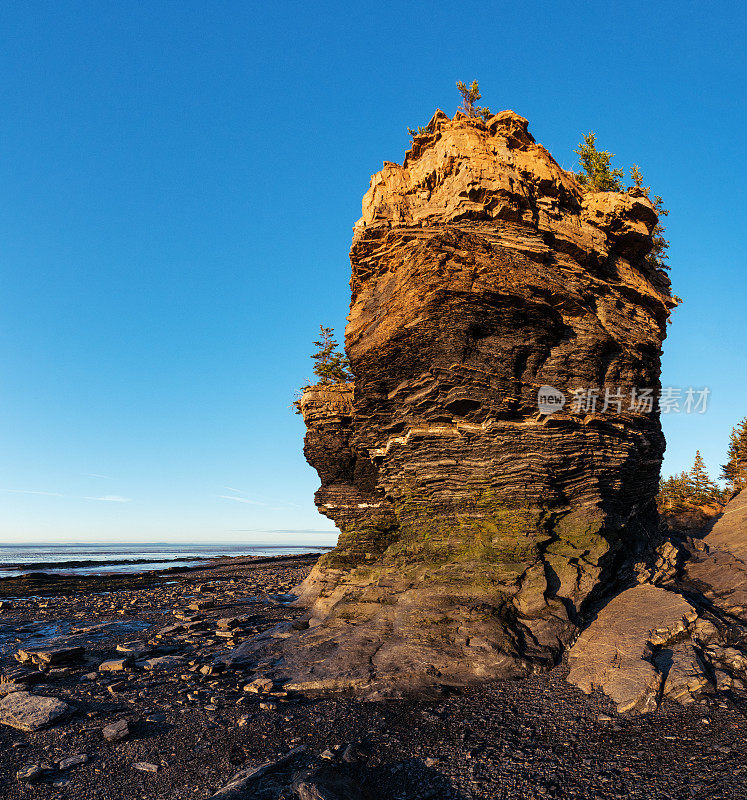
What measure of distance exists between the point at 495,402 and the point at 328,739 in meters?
13.3

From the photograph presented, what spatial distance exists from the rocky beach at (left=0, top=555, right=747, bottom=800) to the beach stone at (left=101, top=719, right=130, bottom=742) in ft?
0.12

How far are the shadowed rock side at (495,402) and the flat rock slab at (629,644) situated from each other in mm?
945

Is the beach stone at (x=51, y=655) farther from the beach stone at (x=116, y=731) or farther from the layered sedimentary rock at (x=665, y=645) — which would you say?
the layered sedimentary rock at (x=665, y=645)

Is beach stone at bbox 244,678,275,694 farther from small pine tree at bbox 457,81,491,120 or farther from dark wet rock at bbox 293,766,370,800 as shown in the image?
small pine tree at bbox 457,81,491,120

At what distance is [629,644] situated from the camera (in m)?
14.1

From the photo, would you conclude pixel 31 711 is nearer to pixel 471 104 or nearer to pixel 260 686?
pixel 260 686

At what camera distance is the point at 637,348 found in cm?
2098

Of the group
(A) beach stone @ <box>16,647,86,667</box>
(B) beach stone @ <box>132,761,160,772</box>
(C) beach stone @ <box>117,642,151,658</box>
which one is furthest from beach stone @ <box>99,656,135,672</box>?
(B) beach stone @ <box>132,761,160,772</box>

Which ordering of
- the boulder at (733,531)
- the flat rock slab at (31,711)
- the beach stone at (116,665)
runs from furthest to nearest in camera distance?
the boulder at (733,531), the beach stone at (116,665), the flat rock slab at (31,711)

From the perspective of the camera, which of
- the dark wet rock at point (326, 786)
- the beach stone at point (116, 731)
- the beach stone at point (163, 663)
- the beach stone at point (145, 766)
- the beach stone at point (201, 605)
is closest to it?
the dark wet rock at point (326, 786)

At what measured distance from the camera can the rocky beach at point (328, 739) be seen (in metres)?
8.79

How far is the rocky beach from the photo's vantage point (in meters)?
8.79

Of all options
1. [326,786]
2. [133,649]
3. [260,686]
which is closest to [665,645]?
[326,786]

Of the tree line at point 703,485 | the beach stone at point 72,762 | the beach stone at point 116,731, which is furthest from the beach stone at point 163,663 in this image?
the tree line at point 703,485
